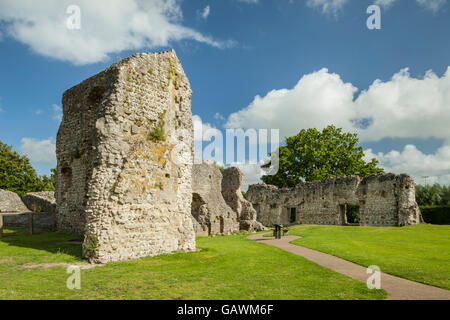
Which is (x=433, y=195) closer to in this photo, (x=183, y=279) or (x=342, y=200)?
(x=342, y=200)

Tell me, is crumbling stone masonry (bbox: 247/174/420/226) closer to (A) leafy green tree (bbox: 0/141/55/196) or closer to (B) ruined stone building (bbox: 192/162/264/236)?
(B) ruined stone building (bbox: 192/162/264/236)

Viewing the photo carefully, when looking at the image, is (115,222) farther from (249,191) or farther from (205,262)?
(249,191)

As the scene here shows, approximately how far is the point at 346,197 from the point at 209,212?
12.2 meters

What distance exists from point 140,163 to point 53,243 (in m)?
4.97

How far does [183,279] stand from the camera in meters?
6.54

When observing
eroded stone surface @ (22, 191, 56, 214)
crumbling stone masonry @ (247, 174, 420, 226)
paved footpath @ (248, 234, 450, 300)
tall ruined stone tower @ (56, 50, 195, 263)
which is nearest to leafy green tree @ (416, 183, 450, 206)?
crumbling stone masonry @ (247, 174, 420, 226)

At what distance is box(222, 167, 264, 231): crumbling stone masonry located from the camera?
22203 millimetres

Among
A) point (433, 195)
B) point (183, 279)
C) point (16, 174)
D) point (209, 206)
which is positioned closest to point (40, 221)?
point (209, 206)

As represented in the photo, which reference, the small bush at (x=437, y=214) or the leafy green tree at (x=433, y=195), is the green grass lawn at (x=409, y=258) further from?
the leafy green tree at (x=433, y=195)

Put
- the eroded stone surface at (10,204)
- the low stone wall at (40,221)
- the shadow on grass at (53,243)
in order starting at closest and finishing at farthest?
1. the shadow on grass at (53,243)
2. the low stone wall at (40,221)
3. the eroded stone surface at (10,204)

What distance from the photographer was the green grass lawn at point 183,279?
17.7ft

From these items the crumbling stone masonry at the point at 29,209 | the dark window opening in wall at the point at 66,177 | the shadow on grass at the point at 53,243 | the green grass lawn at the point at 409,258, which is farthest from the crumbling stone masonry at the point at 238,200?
the shadow on grass at the point at 53,243

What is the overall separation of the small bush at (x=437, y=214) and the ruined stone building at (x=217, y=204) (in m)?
15.0

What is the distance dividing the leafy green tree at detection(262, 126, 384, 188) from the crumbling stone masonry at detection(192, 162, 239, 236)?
16.7 metres
